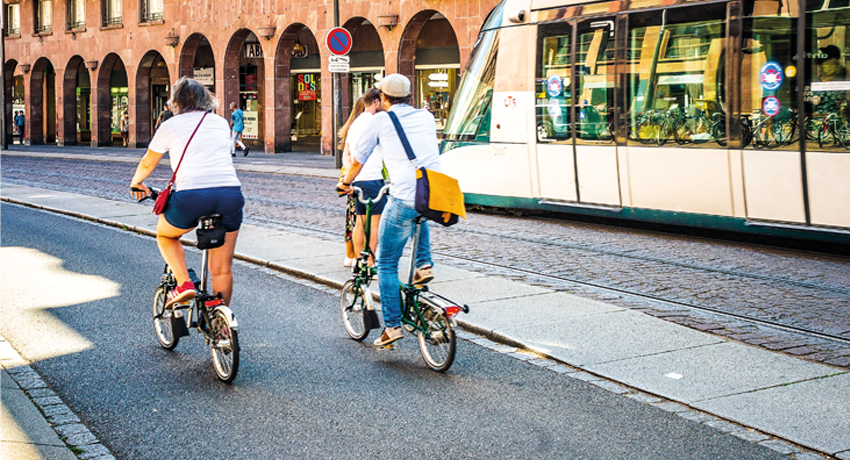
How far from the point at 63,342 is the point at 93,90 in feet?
141

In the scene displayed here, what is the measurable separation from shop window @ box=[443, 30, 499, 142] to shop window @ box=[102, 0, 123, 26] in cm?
3474

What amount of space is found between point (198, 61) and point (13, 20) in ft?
51.2

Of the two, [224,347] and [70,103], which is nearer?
[224,347]

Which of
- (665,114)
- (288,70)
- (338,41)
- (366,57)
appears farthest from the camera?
(366,57)

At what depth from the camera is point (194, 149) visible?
19.3 ft

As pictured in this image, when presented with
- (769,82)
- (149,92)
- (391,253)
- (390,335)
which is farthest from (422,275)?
(149,92)

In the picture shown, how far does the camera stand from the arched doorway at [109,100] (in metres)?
47.0

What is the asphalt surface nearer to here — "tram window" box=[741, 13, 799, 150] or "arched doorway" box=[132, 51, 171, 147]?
"tram window" box=[741, 13, 799, 150]

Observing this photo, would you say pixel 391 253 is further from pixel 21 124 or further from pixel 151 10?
pixel 21 124

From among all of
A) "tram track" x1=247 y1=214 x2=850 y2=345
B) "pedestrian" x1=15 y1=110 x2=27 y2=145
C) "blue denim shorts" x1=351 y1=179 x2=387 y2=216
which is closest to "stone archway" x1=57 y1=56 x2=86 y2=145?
"pedestrian" x1=15 y1=110 x2=27 y2=145

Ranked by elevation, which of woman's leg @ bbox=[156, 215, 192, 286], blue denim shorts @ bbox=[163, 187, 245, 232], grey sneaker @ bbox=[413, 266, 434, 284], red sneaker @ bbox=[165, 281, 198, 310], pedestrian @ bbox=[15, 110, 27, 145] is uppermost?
pedestrian @ bbox=[15, 110, 27, 145]

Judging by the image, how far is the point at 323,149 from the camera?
34.7m

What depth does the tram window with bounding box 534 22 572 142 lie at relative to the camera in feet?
45.3

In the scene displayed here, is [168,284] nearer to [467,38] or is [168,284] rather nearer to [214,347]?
[214,347]
